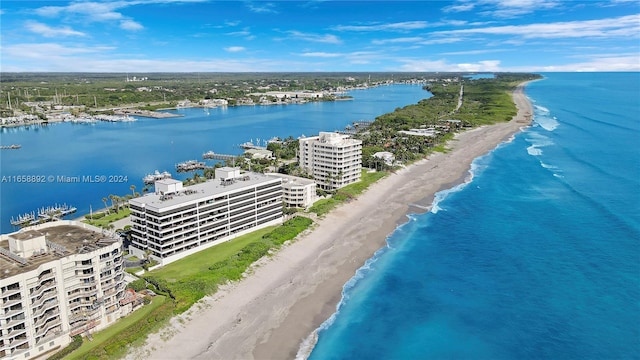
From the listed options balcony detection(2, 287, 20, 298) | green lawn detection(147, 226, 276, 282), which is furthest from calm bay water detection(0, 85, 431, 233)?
balcony detection(2, 287, 20, 298)

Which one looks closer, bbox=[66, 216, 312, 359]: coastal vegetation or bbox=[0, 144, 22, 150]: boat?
bbox=[66, 216, 312, 359]: coastal vegetation

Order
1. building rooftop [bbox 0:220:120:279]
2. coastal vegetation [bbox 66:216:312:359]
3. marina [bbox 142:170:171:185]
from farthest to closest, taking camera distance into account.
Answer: marina [bbox 142:170:171:185] < coastal vegetation [bbox 66:216:312:359] < building rooftop [bbox 0:220:120:279]

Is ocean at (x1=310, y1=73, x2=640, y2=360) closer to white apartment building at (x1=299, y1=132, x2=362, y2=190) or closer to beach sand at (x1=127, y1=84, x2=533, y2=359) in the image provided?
beach sand at (x1=127, y1=84, x2=533, y2=359)

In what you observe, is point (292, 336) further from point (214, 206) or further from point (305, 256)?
A: point (214, 206)

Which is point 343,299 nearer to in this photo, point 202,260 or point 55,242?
point 202,260

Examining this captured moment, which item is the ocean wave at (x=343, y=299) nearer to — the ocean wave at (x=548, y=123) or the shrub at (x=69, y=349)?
the shrub at (x=69, y=349)

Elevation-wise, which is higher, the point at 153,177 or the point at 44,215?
the point at 153,177

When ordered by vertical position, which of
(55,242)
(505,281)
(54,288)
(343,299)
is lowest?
(343,299)

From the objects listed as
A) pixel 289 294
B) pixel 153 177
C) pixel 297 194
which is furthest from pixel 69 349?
pixel 153 177
